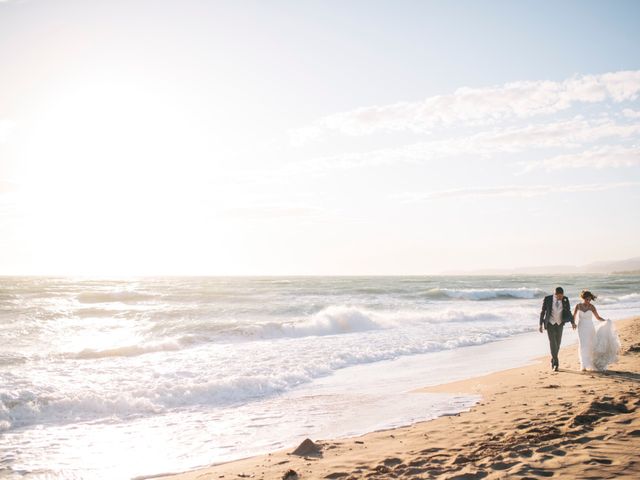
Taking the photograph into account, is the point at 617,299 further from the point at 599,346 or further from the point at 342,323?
the point at 599,346

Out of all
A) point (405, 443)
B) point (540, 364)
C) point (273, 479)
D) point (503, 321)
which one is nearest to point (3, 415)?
point (273, 479)

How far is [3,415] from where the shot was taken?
28.7ft

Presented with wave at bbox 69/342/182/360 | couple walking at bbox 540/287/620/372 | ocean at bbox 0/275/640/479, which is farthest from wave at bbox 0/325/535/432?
couple walking at bbox 540/287/620/372

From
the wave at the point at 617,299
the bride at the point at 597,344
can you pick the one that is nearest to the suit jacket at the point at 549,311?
the bride at the point at 597,344

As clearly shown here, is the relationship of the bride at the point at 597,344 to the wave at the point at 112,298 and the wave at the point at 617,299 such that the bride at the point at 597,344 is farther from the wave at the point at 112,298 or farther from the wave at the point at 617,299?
the wave at the point at 112,298

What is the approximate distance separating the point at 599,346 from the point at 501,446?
6.21 m

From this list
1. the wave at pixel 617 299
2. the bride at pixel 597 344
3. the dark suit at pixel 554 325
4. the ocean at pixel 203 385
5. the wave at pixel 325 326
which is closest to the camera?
the ocean at pixel 203 385

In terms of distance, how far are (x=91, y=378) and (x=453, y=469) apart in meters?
9.64

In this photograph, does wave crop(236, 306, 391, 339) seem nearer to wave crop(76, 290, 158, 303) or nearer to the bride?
the bride

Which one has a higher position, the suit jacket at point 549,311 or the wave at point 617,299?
the suit jacket at point 549,311

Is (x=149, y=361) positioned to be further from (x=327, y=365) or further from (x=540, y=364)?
(x=540, y=364)

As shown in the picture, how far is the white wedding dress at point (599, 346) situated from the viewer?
33.3 ft

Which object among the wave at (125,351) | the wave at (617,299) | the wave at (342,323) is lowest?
the wave at (617,299)

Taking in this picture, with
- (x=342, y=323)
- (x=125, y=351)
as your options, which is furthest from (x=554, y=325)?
(x=342, y=323)
